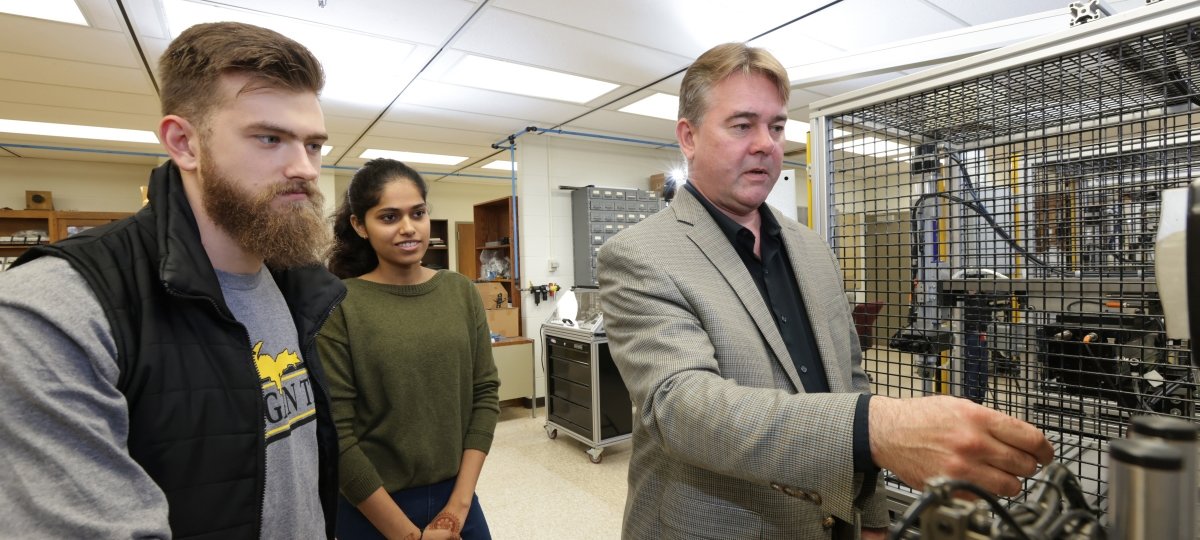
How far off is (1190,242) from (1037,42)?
640 millimetres

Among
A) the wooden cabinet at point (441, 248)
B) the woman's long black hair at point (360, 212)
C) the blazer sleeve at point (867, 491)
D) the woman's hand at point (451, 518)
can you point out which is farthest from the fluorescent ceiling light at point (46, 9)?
the wooden cabinet at point (441, 248)

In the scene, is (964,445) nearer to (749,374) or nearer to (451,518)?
(749,374)

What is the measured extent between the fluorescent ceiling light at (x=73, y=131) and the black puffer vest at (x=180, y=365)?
5706mm

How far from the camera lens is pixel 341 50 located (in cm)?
326

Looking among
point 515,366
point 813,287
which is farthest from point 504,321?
point 813,287

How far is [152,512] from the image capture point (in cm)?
64

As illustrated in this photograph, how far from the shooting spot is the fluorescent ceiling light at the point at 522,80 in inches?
141

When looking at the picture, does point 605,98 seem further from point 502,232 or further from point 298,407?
point 298,407

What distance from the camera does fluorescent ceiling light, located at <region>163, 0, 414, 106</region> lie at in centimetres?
279

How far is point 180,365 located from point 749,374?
30.8 inches

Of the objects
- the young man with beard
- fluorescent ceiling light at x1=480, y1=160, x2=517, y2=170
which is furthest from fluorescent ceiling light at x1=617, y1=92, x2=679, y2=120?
the young man with beard

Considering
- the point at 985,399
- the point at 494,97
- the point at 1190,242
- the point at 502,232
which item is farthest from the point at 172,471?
the point at 502,232

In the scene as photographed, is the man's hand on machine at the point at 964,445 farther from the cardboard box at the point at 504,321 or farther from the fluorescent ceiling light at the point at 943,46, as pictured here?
the cardboard box at the point at 504,321

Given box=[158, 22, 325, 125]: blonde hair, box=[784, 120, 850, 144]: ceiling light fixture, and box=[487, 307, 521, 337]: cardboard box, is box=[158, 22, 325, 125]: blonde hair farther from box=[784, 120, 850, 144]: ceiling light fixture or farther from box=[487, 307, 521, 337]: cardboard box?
box=[784, 120, 850, 144]: ceiling light fixture
